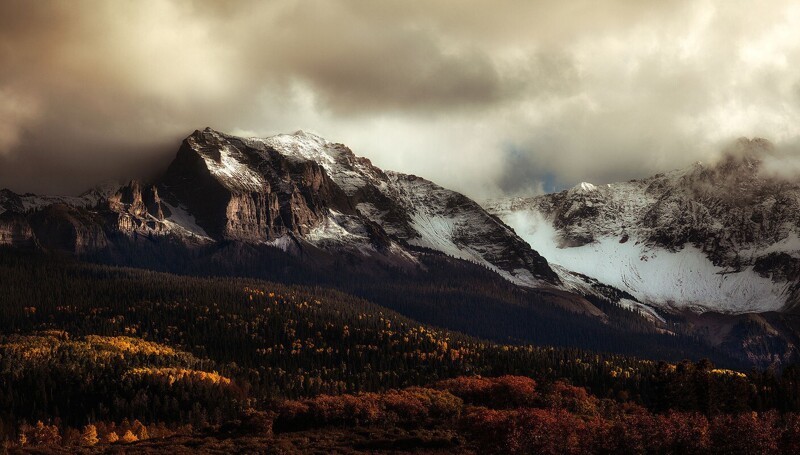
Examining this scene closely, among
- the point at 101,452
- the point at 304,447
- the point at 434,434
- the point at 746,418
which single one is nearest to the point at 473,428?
the point at 434,434

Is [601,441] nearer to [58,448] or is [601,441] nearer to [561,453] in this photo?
[561,453]

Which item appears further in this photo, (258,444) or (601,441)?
(258,444)

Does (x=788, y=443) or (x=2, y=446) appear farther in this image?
(x=2, y=446)

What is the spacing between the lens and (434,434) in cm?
19425

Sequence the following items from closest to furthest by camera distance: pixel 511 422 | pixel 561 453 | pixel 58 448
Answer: pixel 561 453 < pixel 511 422 < pixel 58 448

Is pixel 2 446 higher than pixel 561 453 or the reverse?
the reverse

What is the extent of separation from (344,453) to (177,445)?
37339mm

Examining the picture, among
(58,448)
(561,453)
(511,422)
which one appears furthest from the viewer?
(58,448)

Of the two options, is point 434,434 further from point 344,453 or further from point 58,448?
point 58,448

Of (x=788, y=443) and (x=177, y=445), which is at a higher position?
(x=788, y=443)

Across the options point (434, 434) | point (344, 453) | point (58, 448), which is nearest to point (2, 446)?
point (58, 448)

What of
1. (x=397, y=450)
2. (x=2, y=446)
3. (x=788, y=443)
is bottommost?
(x=2, y=446)

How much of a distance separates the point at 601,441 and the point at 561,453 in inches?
390

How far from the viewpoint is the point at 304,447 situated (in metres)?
184
